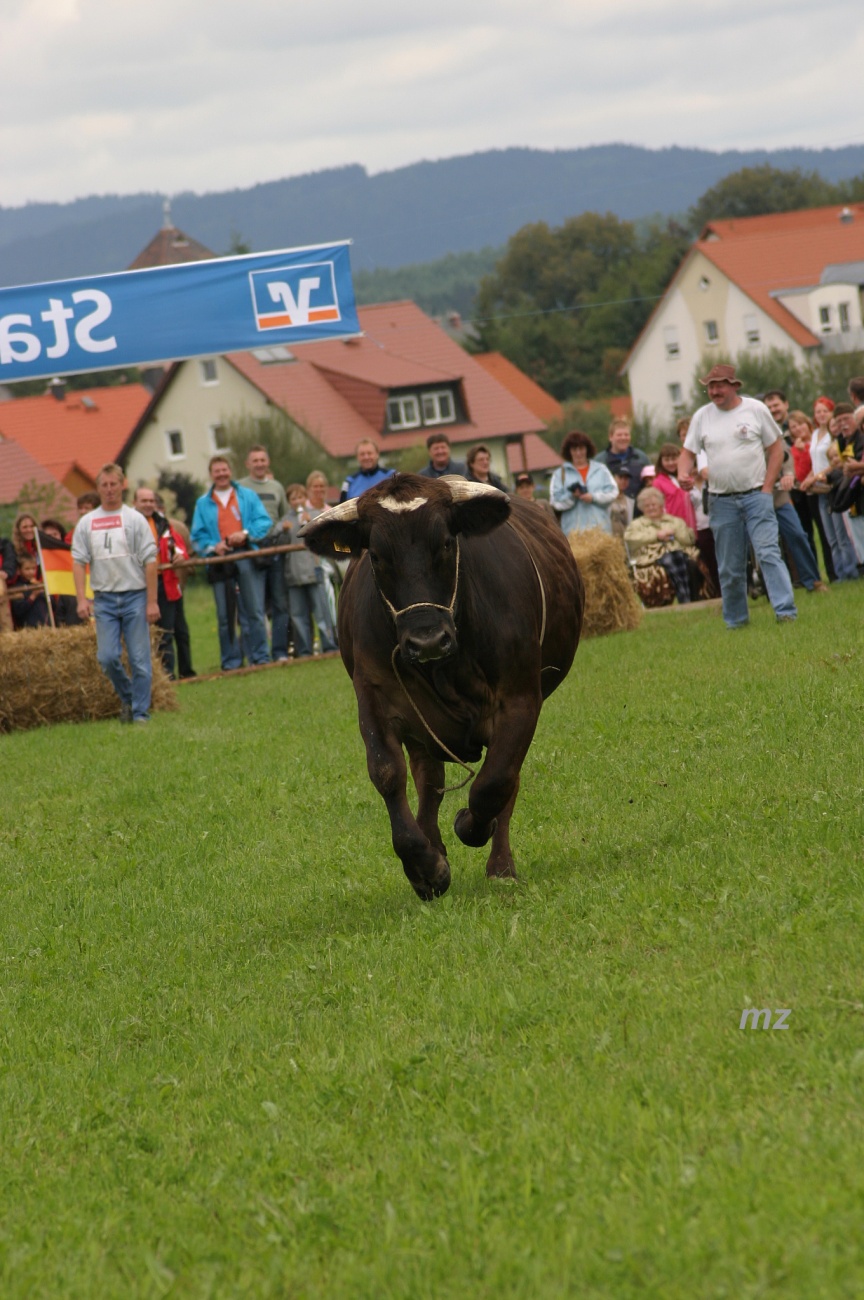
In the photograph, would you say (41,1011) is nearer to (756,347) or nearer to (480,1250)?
(480,1250)

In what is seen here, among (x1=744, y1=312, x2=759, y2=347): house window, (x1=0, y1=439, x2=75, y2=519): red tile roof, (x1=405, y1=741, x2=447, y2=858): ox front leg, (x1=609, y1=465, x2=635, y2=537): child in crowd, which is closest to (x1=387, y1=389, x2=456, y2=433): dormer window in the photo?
(x1=0, y1=439, x2=75, y2=519): red tile roof

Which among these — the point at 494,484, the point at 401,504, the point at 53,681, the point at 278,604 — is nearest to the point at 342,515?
the point at 401,504

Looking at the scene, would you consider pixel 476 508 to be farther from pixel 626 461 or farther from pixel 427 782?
pixel 626 461

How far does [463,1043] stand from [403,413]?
70211 mm

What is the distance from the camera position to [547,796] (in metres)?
9.49

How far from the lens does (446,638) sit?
273 inches

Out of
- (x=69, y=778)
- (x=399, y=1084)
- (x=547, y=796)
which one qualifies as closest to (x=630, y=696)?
(x=547, y=796)

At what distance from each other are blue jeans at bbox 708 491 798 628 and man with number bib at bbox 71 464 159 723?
5486mm

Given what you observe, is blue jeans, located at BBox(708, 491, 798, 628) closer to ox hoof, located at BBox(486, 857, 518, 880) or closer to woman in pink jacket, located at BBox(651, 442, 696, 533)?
woman in pink jacket, located at BBox(651, 442, 696, 533)

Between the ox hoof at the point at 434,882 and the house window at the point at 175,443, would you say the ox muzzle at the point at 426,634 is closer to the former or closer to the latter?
the ox hoof at the point at 434,882

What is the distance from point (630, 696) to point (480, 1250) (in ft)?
29.4

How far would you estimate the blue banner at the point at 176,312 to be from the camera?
64.6 ft

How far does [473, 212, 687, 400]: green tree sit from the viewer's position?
10812cm

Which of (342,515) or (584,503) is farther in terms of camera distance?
(584,503)
